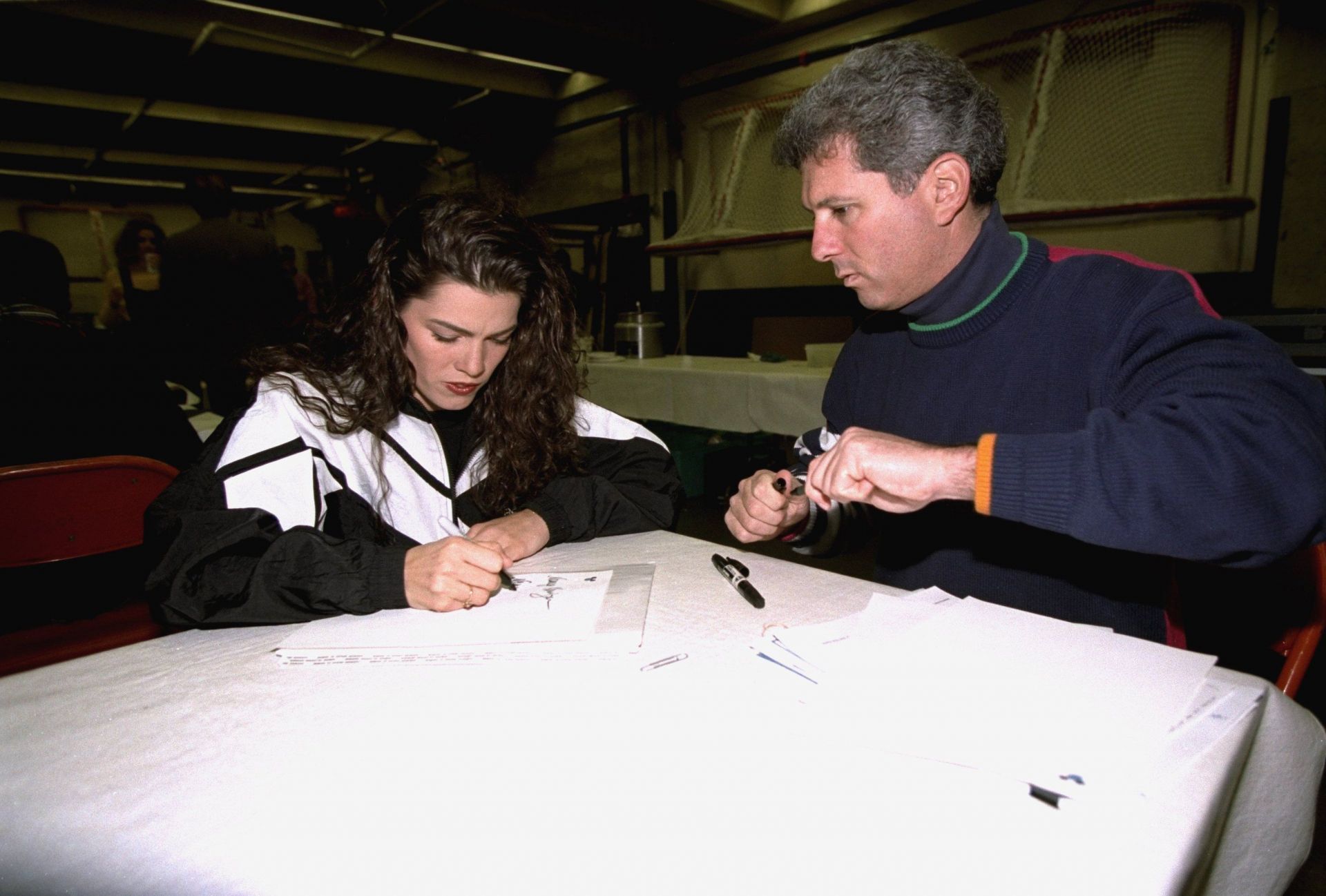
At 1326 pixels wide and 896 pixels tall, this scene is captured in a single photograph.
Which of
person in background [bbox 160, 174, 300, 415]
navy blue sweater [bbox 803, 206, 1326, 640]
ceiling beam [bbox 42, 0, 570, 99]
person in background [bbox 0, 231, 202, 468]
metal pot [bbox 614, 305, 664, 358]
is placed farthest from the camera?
ceiling beam [bbox 42, 0, 570, 99]

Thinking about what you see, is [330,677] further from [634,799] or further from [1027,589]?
[1027,589]

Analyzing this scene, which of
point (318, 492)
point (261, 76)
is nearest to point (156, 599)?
point (318, 492)

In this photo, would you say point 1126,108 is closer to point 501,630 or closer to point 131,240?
point 501,630

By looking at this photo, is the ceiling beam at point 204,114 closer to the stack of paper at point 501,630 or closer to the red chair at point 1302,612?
the stack of paper at point 501,630

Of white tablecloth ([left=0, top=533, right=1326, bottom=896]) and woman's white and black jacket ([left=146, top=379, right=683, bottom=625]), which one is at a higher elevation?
woman's white and black jacket ([left=146, top=379, right=683, bottom=625])

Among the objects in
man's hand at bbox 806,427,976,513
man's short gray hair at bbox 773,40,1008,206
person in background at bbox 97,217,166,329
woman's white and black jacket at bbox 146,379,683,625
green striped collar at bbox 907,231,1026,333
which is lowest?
woman's white and black jacket at bbox 146,379,683,625

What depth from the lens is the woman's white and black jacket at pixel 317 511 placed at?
2.91 feet

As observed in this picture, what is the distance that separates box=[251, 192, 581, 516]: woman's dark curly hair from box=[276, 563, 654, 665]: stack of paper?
1.26 feet

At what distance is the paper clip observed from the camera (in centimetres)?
76

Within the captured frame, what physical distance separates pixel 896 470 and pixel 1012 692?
0.83ft

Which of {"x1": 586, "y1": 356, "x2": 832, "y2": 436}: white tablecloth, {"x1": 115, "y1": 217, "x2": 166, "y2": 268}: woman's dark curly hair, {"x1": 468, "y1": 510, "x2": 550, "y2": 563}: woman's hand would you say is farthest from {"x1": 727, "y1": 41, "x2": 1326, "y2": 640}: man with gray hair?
{"x1": 115, "y1": 217, "x2": 166, "y2": 268}: woman's dark curly hair

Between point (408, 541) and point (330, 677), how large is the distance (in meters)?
0.51

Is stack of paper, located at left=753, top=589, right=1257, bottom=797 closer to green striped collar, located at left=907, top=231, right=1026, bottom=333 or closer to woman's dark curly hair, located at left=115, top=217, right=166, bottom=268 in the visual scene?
green striped collar, located at left=907, top=231, right=1026, bottom=333

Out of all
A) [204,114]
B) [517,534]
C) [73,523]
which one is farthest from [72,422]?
[204,114]
